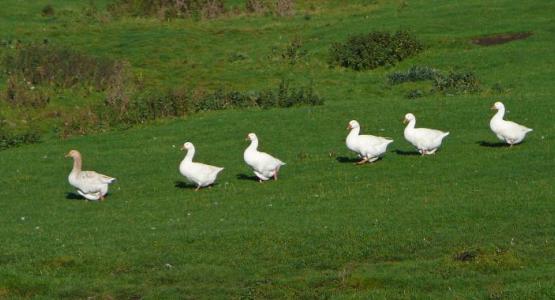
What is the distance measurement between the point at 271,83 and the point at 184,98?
7354 millimetres

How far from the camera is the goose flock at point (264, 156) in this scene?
27141mm

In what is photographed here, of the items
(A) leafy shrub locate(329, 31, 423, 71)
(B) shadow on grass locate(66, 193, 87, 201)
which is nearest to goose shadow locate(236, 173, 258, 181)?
(B) shadow on grass locate(66, 193, 87, 201)

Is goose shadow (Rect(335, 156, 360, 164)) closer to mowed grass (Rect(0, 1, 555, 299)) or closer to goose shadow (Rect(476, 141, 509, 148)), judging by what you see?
mowed grass (Rect(0, 1, 555, 299))

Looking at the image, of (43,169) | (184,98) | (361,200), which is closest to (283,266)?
(361,200)

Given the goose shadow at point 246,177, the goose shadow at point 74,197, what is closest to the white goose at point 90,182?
the goose shadow at point 74,197

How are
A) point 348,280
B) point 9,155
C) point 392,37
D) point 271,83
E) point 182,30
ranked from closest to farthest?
1. point 348,280
2. point 9,155
3. point 271,83
4. point 392,37
5. point 182,30

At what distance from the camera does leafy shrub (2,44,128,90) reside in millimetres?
47875

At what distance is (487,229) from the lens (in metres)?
21.5

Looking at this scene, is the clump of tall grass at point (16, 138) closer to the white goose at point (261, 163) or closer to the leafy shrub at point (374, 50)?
the white goose at point (261, 163)

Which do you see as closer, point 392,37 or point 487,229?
point 487,229

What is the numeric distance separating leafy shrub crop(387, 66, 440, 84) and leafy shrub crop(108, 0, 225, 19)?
23.2 meters

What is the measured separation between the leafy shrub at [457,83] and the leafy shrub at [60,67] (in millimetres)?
14807

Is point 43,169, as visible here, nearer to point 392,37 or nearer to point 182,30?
point 392,37

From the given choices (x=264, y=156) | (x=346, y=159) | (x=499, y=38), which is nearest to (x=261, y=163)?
(x=264, y=156)
